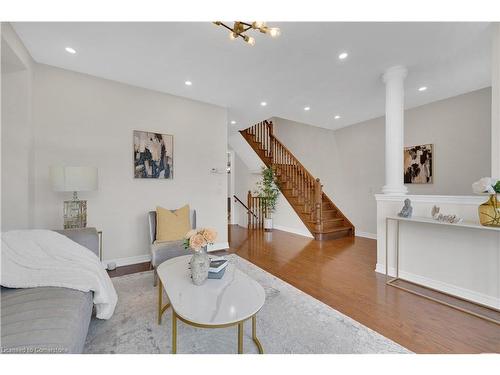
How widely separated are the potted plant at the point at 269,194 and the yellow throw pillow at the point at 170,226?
128 inches

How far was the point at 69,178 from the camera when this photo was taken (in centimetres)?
242

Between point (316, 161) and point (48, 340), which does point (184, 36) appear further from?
point (316, 161)

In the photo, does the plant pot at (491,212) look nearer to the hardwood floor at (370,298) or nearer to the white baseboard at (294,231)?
the hardwood floor at (370,298)

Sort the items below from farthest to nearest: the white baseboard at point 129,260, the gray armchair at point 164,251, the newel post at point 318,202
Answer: the newel post at point 318,202 → the white baseboard at point 129,260 → the gray armchair at point 164,251

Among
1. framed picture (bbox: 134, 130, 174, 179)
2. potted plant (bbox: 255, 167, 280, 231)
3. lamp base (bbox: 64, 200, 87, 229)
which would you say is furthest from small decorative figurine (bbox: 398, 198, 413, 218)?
lamp base (bbox: 64, 200, 87, 229)

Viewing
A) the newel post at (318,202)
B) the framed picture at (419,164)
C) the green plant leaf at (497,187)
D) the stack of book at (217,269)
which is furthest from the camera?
the newel post at (318,202)

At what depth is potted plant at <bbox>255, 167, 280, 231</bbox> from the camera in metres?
6.02

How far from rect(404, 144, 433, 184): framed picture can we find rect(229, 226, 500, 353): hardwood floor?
1.63 meters

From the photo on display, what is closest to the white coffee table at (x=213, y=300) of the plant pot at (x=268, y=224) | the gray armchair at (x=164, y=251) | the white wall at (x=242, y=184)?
the gray armchair at (x=164, y=251)

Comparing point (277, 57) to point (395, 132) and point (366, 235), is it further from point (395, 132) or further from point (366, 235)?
point (366, 235)

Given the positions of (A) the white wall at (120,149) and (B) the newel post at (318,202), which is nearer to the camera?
(A) the white wall at (120,149)

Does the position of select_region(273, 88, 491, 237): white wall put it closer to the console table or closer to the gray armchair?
the console table

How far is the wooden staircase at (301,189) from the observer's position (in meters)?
5.12
